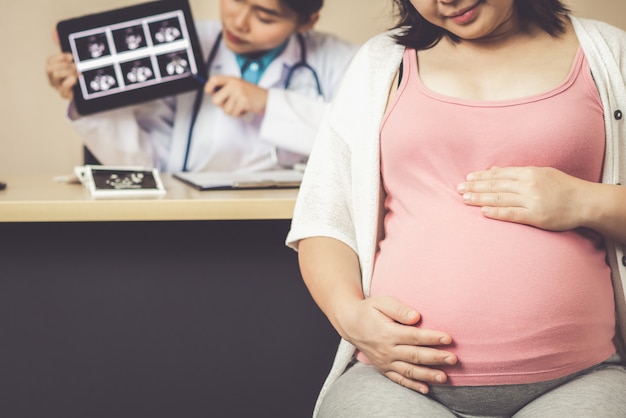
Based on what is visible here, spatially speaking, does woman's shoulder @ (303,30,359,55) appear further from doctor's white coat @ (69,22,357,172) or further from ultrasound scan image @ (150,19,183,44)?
ultrasound scan image @ (150,19,183,44)

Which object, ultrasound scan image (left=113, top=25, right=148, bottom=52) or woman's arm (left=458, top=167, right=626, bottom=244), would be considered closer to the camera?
woman's arm (left=458, top=167, right=626, bottom=244)

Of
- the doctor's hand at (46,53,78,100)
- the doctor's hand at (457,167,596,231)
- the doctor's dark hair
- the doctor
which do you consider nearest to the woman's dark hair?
the doctor

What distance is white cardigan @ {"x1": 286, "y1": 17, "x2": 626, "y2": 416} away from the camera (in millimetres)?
838

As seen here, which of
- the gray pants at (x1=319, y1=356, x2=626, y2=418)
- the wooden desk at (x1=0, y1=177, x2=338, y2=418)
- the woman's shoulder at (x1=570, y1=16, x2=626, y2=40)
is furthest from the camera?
the wooden desk at (x1=0, y1=177, x2=338, y2=418)

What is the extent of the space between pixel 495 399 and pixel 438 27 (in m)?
0.45

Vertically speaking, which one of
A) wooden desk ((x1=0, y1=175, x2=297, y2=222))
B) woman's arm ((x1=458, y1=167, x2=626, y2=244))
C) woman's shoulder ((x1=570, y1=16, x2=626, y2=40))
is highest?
woman's shoulder ((x1=570, y1=16, x2=626, y2=40))

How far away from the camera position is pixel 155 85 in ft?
5.17

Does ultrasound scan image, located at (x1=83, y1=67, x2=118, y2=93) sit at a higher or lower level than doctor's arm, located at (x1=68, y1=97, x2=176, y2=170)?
higher

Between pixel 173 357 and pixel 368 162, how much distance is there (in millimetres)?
563

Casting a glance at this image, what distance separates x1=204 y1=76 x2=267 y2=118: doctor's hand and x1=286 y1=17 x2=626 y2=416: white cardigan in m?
0.72

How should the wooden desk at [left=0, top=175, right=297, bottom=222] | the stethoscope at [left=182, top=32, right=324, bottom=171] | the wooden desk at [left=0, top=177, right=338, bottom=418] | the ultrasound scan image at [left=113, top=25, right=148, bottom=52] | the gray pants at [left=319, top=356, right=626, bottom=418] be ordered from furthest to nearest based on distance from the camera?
1. the stethoscope at [left=182, top=32, right=324, bottom=171]
2. the ultrasound scan image at [left=113, top=25, right=148, bottom=52]
3. the wooden desk at [left=0, top=177, right=338, bottom=418]
4. the wooden desk at [left=0, top=175, right=297, bottom=222]
5. the gray pants at [left=319, top=356, right=626, bottom=418]

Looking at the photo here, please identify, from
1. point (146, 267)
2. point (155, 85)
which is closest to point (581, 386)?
point (146, 267)

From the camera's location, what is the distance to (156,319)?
4.08 feet

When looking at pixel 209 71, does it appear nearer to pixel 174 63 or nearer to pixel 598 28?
pixel 174 63
